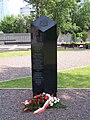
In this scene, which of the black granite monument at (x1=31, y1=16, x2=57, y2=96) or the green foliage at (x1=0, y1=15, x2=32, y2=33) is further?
the green foliage at (x1=0, y1=15, x2=32, y2=33)

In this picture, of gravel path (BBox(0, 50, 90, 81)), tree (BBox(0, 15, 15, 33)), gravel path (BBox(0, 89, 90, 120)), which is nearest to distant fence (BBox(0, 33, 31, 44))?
tree (BBox(0, 15, 15, 33))

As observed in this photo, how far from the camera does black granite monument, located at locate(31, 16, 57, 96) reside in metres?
5.46

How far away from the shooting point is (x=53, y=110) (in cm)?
525

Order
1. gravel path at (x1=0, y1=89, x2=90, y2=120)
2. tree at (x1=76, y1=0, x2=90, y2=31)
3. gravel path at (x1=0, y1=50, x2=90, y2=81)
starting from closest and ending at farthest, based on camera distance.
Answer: gravel path at (x1=0, y1=89, x2=90, y2=120)
gravel path at (x1=0, y1=50, x2=90, y2=81)
tree at (x1=76, y1=0, x2=90, y2=31)

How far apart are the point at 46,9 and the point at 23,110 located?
22.7m

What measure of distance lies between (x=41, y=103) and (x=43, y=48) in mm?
1180

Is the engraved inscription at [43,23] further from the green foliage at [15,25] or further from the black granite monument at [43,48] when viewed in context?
the green foliage at [15,25]

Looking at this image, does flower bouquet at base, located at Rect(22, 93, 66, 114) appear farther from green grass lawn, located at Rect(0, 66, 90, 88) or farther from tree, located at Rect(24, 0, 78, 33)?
tree, located at Rect(24, 0, 78, 33)

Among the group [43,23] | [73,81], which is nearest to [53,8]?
[73,81]

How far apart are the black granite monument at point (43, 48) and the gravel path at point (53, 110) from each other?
0.75 meters

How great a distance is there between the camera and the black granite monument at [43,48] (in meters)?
5.46

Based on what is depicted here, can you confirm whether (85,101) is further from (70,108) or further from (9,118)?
(9,118)

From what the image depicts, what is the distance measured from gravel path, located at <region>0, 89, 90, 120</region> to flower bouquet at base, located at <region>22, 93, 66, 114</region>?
0.40 ft

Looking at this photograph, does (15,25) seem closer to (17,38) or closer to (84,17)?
(17,38)
